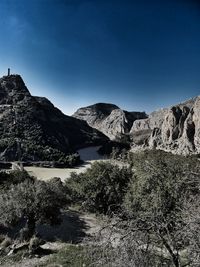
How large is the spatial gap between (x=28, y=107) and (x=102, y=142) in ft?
89.1

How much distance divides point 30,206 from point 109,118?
446 feet

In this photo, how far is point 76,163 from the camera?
2559 inches

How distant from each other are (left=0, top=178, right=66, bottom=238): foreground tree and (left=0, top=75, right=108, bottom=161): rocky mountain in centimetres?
4552

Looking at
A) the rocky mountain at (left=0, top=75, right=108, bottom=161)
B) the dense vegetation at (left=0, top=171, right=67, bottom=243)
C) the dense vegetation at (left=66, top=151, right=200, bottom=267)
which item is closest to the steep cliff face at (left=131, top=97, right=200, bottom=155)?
the rocky mountain at (left=0, top=75, right=108, bottom=161)

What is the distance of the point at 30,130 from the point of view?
8062cm

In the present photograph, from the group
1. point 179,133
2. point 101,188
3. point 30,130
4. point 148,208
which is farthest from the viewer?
point 179,133

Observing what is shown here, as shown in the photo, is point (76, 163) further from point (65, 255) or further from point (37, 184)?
point (65, 255)

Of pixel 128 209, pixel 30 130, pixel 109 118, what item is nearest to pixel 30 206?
pixel 128 209

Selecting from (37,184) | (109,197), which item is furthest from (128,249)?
(109,197)

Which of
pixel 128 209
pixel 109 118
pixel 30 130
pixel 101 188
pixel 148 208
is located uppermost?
pixel 109 118

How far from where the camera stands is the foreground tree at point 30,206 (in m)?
18.7

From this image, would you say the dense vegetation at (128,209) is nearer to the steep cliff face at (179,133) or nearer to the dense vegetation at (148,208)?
the dense vegetation at (148,208)

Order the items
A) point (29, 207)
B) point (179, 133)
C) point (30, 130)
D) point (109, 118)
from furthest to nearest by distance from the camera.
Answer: point (109, 118) < point (179, 133) < point (30, 130) < point (29, 207)

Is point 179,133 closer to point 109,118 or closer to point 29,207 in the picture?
point 109,118
